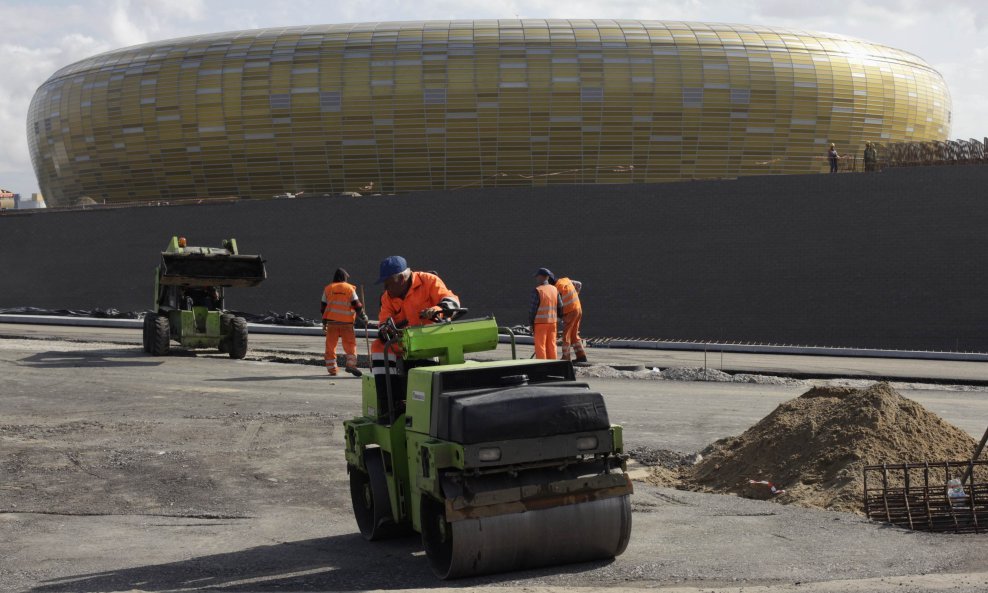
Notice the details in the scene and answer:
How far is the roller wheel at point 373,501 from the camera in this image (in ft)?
23.8

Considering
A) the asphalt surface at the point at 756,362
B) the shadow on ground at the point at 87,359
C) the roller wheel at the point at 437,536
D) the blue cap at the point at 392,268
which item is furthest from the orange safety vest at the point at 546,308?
the roller wheel at the point at 437,536

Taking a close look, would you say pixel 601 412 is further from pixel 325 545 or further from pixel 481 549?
pixel 325 545

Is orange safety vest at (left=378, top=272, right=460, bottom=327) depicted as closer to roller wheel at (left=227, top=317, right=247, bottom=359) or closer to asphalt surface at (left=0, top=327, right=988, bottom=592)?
asphalt surface at (left=0, top=327, right=988, bottom=592)

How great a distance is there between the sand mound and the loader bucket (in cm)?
1195

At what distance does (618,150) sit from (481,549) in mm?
29837

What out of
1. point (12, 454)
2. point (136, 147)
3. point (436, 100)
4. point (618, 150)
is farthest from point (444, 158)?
point (12, 454)

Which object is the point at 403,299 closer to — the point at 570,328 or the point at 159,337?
the point at 570,328

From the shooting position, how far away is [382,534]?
7.49m

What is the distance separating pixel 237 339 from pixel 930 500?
555 inches

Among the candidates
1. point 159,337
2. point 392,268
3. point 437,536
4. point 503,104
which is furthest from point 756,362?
point 503,104

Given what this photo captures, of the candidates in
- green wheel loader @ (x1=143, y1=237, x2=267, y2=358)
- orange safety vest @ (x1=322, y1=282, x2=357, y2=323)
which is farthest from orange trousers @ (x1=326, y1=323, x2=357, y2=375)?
green wheel loader @ (x1=143, y1=237, x2=267, y2=358)

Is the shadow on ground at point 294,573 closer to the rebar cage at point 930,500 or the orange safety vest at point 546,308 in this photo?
the rebar cage at point 930,500

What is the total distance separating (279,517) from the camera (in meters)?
8.49

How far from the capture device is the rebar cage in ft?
25.3
